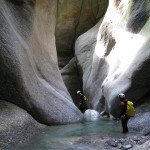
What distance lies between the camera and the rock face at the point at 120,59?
1669 cm

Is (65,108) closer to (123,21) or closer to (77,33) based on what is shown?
(123,21)

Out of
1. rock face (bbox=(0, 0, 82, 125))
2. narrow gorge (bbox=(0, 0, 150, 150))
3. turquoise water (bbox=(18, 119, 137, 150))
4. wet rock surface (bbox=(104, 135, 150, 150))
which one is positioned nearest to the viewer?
wet rock surface (bbox=(104, 135, 150, 150))

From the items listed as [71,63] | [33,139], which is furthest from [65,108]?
[71,63]

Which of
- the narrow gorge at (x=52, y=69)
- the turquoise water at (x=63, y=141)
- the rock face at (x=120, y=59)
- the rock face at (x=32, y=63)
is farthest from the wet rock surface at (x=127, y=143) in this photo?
the rock face at (x=120, y=59)

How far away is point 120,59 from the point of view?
69.5 ft

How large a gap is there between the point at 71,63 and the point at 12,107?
22803mm

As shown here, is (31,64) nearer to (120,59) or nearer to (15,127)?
(15,127)

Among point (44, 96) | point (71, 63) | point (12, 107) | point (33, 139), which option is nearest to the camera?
point (33, 139)

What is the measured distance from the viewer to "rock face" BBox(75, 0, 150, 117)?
54.7 ft

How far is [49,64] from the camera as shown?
20.8 meters

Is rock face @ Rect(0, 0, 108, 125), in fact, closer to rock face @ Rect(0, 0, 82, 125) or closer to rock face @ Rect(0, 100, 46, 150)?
rock face @ Rect(0, 0, 82, 125)

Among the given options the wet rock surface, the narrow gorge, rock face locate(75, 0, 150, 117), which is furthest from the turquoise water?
rock face locate(75, 0, 150, 117)

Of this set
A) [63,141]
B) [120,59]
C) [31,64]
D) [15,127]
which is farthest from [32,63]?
[120,59]

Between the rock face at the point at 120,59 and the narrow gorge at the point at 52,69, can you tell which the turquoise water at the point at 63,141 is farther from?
the rock face at the point at 120,59
